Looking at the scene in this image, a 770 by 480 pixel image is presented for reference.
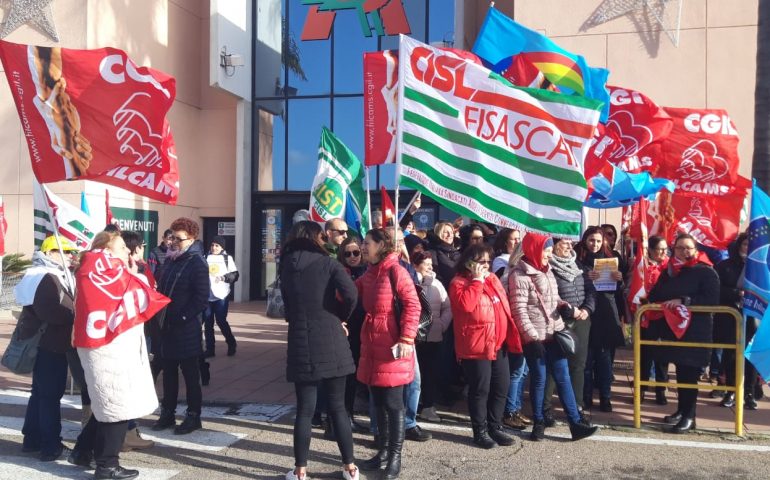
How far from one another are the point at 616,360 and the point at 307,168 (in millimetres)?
10339

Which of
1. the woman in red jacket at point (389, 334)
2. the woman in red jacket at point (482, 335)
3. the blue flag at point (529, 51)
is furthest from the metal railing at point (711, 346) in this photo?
the blue flag at point (529, 51)

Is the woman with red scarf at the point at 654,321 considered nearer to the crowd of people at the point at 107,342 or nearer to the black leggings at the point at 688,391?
the black leggings at the point at 688,391

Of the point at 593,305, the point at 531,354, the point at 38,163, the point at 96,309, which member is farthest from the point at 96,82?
the point at 593,305

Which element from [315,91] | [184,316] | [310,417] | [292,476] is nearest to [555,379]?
[310,417]

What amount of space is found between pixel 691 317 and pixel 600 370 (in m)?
1.12

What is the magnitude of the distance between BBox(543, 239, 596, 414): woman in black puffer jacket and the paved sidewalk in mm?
557

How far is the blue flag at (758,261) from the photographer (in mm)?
5949

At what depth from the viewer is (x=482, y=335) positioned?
5.57 m

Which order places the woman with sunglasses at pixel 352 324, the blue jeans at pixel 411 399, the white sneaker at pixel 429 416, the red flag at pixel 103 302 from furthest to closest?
the white sneaker at pixel 429 416 < the woman with sunglasses at pixel 352 324 < the blue jeans at pixel 411 399 < the red flag at pixel 103 302

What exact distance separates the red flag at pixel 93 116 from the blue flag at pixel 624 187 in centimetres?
515

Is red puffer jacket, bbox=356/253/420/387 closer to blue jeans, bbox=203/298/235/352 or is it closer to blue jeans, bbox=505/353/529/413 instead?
Answer: blue jeans, bbox=505/353/529/413

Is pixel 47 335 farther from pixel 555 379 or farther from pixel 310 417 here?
pixel 555 379

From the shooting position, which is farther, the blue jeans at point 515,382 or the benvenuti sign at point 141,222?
the benvenuti sign at point 141,222

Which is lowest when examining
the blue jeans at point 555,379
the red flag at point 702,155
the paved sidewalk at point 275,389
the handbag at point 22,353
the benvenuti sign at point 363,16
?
the paved sidewalk at point 275,389
